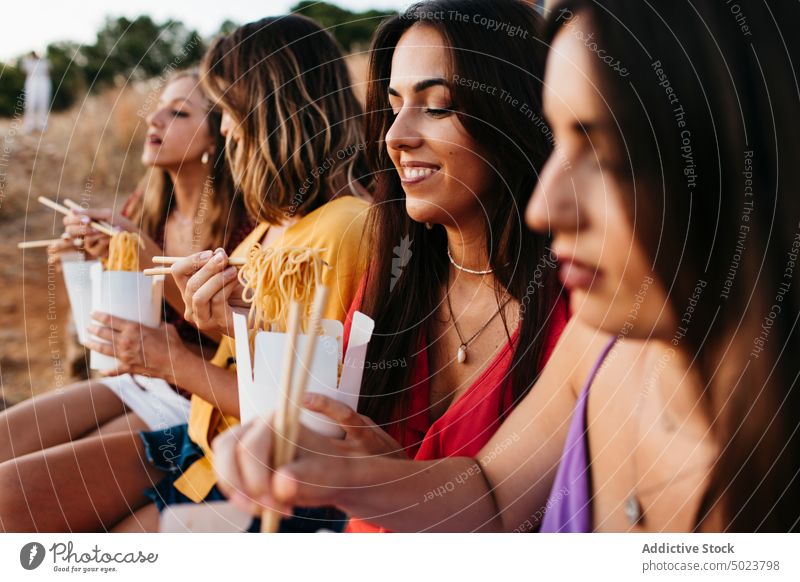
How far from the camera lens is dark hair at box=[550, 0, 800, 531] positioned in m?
0.95

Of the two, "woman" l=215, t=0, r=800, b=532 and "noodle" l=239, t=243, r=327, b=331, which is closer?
"woman" l=215, t=0, r=800, b=532

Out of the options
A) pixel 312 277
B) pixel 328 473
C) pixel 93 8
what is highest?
pixel 93 8

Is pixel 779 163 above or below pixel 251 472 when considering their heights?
above

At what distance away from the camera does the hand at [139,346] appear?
1429 mm

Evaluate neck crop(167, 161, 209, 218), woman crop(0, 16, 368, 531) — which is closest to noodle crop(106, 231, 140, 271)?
woman crop(0, 16, 368, 531)

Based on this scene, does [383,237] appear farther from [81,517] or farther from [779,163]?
[81,517]

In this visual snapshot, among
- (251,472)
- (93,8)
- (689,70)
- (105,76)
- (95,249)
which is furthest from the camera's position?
(105,76)

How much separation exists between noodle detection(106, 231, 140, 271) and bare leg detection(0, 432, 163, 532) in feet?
1.00

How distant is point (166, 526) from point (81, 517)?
0.55ft

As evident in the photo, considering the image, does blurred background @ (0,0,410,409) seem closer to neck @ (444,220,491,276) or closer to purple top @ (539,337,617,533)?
neck @ (444,220,491,276)

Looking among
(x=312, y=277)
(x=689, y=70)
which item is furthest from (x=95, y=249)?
(x=689, y=70)

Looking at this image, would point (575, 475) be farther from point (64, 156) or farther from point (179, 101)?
point (64, 156)

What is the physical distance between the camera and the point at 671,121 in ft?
3.21

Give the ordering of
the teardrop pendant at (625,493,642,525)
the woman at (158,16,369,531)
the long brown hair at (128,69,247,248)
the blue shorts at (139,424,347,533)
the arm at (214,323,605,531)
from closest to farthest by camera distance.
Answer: the arm at (214,323,605,531) < the teardrop pendant at (625,493,642,525) < the blue shorts at (139,424,347,533) < the woman at (158,16,369,531) < the long brown hair at (128,69,247,248)
